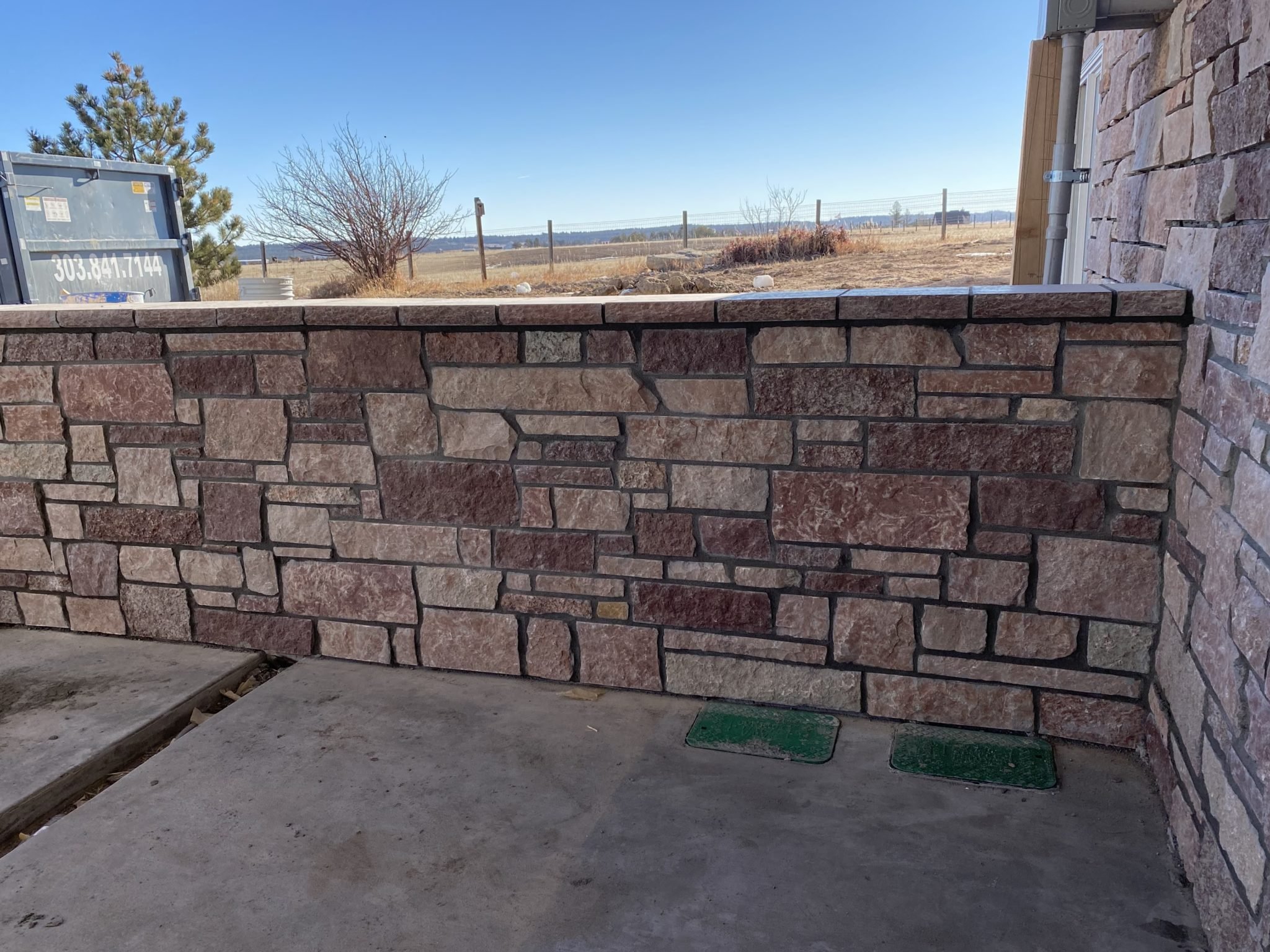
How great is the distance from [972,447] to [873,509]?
1.03ft

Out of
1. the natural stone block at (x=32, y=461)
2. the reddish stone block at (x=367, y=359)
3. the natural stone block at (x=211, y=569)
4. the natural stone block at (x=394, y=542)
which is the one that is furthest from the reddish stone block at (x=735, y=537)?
the natural stone block at (x=32, y=461)

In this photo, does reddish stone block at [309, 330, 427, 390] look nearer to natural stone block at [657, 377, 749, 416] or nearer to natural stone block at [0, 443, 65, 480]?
natural stone block at [657, 377, 749, 416]

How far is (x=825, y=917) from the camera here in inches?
75.6

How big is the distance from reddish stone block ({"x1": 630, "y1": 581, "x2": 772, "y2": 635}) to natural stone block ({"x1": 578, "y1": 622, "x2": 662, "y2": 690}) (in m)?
0.07

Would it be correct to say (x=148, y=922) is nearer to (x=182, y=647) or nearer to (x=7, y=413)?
(x=182, y=647)

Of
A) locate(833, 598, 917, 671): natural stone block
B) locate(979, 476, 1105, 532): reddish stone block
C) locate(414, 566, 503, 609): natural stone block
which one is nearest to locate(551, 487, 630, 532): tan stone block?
locate(414, 566, 503, 609): natural stone block

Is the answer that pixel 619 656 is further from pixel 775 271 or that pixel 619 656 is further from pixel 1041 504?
pixel 775 271

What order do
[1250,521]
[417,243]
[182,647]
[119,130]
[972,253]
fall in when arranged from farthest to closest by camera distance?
[119,130], [417,243], [972,253], [182,647], [1250,521]

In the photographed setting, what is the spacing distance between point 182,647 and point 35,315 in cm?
128

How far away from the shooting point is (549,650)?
2.98 meters

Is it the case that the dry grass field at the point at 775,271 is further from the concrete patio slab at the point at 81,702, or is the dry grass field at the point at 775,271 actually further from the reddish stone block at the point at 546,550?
the concrete patio slab at the point at 81,702

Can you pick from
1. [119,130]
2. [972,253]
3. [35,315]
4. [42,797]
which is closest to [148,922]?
[42,797]

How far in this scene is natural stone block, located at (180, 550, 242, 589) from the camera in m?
3.28

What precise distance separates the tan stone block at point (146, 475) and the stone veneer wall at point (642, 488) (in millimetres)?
11
